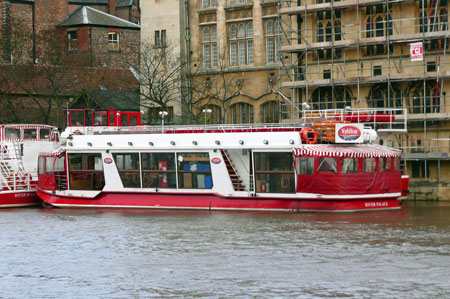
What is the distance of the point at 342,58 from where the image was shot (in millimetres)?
55031

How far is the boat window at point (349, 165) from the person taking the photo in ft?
132

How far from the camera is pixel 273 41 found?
62000mm

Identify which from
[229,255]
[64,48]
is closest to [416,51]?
[229,255]

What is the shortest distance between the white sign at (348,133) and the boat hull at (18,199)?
1656 centimetres

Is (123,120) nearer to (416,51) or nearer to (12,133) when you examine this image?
(12,133)

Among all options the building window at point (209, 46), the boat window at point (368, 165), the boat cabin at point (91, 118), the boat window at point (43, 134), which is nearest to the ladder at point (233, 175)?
the boat window at point (368, 165)

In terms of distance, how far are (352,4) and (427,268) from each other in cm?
2758

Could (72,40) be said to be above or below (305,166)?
above

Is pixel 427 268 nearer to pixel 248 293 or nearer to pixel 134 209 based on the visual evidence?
pixel 248 293

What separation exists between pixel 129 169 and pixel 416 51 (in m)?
16.1

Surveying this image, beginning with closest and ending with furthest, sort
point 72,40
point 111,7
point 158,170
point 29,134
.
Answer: point 158,170 → point 29,134 → point 72,40 → point 111,7

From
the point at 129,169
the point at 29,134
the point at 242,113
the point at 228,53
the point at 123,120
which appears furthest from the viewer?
the point at 228,53

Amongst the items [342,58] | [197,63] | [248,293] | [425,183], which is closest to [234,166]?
[425,183]

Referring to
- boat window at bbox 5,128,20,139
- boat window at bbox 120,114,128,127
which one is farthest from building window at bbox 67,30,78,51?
boat window at bbox 120,114,128,127
